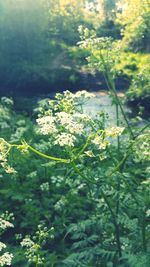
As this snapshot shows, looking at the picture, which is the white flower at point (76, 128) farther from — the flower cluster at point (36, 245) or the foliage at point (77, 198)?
the flower cluster at point (36, 245)

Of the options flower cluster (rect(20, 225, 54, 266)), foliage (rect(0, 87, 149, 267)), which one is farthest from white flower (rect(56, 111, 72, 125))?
flower cluster (rect(20, 225, 54, 266))

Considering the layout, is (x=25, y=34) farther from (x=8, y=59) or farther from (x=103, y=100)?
(x=103, y=100)

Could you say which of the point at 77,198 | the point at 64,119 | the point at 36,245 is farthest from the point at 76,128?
the point at 77,198

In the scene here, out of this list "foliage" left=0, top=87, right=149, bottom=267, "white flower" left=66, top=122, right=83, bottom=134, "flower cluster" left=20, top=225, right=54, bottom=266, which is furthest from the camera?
"flower cluster" left=20, top=225, right=54, bottom=266

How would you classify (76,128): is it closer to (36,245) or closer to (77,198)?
(36,245)

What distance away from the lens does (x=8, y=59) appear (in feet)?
55.6

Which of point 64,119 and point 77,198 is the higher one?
point 77,198

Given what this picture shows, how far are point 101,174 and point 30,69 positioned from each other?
45.4 ft

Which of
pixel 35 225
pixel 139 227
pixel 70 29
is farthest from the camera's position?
pixel 70 29

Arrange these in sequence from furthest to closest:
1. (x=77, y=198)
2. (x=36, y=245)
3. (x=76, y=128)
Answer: (x=77, y=198)
(x=36, y=245)
(x=76, y=128)

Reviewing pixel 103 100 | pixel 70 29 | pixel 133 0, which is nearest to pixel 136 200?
pixel 133 0

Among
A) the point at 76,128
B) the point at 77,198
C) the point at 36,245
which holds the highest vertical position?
the point at 77,198

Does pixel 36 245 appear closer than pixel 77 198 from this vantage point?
Yes

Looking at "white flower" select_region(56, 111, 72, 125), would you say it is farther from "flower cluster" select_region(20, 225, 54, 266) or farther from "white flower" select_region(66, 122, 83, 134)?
"flower cluster" select_region(20, 225, 54, 266)
